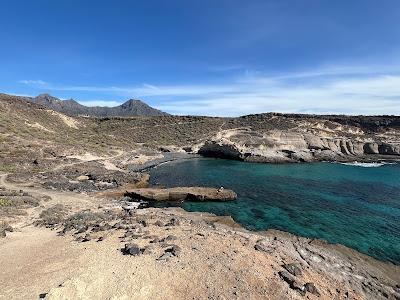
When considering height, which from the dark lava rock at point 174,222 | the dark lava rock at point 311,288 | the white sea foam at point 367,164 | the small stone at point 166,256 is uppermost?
the small stone at point 166,256

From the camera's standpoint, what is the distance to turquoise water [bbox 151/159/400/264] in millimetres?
27828

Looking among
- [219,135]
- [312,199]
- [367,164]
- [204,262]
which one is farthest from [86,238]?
[219,135]

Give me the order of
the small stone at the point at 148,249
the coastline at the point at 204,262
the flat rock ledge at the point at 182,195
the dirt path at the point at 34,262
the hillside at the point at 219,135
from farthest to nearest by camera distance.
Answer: the hillside at the point at 219,135, the flat rock ledge at the point at 182,195, the small stone at the point at 148,249, the coastline at the point at 204,262, the dirt path at the point at 34,262

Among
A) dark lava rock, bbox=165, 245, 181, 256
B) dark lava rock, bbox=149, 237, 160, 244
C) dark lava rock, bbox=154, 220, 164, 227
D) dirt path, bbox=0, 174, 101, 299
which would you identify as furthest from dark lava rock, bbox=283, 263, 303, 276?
dirt path, bbox=0, 174, 101, 299

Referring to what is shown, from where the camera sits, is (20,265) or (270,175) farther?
(270,175)

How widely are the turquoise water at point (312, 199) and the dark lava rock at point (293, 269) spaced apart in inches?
340

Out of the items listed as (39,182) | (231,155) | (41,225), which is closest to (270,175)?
(231,155)

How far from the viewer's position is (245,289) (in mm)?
15867

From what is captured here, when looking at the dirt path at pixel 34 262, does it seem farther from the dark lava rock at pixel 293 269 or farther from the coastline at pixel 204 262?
the dark lava rock at pixel 293 269

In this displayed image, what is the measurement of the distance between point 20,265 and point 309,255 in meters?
17.3

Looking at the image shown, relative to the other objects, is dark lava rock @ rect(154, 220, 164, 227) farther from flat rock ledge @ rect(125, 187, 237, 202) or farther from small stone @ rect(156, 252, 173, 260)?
flat rock ledge @ rect(125, 187, 237, 202)

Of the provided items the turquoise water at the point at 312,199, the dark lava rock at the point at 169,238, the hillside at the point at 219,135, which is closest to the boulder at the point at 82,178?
the turquoise water at the point at 312,199

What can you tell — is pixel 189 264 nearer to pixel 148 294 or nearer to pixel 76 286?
pixel 148 294

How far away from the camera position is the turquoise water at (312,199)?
27828mm
